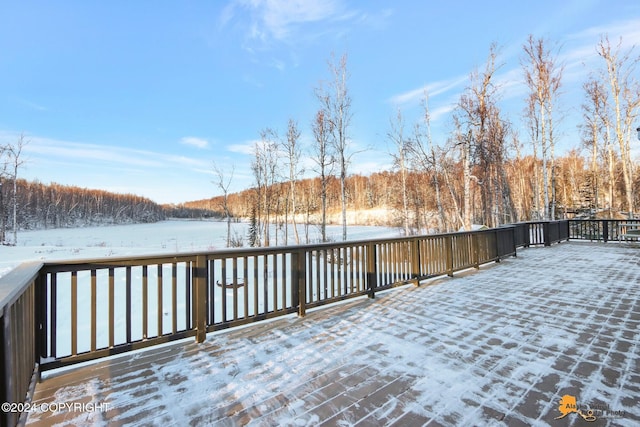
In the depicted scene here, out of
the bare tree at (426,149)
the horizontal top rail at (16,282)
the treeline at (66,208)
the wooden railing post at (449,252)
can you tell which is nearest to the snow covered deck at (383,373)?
the horizontal top rail at (16,282)

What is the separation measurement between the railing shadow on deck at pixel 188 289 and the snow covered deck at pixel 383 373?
6.5 inches

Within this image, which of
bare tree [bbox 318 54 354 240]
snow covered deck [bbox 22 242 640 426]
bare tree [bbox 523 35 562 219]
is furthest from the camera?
bare tree [bbox 318 54 354 240]

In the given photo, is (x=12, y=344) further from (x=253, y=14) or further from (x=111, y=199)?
(x=111, y=199)

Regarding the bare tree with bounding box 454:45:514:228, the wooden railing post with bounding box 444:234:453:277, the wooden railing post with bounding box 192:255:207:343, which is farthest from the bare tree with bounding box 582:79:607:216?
the wooden railing post with bounding box 192:255:207:343

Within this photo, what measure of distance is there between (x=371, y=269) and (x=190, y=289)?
2474 millimetres

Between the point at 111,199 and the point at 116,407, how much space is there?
6810 centimetres

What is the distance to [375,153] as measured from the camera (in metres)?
15.3

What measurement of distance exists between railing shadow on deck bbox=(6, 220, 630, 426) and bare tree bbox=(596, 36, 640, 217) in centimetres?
1090

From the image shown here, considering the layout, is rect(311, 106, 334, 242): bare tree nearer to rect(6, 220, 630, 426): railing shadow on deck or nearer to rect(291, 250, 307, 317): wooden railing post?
rect(6, 220, 630, 426): railing shadow on deck

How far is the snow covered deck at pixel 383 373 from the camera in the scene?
1.63 m

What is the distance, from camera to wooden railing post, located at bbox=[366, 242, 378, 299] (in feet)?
13.6

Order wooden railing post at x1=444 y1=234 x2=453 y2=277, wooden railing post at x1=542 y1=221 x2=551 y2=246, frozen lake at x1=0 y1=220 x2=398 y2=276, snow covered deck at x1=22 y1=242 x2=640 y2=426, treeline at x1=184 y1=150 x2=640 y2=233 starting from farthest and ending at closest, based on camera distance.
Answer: treeline at x1=184 y1=150 x2=640 y2=233
frozen lake at x1=0 y1=220 x2=398 y2=276
wooden railing post at x1=542 y1=221 x2=551 y2=246
wooden railing post at x1=444 y1=234 x2=453 y2=277
snow covered deck at x1=22 y1=242 x2=640 y2=426

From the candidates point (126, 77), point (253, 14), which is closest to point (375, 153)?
point (253, 14)

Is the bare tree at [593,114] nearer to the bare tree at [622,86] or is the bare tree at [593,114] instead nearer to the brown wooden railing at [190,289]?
the bare tree at [622,86]
